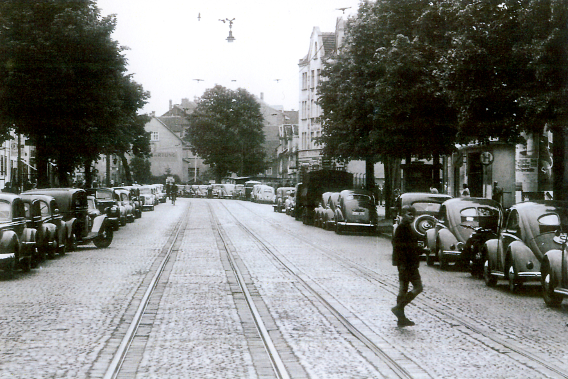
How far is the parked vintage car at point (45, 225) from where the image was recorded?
772 inches

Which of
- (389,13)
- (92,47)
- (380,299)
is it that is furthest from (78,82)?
(380,299)

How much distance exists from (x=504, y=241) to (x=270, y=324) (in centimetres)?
624

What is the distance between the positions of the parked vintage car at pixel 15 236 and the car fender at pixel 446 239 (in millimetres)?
8737

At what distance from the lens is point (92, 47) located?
3438cm

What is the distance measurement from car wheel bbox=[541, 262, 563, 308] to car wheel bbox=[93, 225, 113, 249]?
15478 mm

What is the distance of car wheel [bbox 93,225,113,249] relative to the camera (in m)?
25.9

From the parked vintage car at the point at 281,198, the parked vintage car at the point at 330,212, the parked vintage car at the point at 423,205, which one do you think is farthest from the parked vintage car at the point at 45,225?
the parked vintage car at the point at 281,198

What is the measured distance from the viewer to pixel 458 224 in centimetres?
1950

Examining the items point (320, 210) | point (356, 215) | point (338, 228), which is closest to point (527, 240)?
point (356, 215)

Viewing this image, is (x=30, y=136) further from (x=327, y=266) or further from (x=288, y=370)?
(x=288, y=370)

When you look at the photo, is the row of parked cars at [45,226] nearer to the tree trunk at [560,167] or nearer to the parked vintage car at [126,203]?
the parked vintage car at [126,203]

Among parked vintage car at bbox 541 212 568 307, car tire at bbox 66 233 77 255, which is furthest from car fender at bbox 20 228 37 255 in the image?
parked vintage car at bbox 541 212 568 307

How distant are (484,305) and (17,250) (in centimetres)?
901

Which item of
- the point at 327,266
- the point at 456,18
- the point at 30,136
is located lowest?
the point at 327,266
